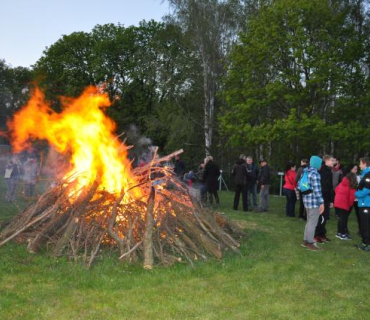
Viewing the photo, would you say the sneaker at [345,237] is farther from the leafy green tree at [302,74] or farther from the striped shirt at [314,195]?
the leafy green tree at [302,74]

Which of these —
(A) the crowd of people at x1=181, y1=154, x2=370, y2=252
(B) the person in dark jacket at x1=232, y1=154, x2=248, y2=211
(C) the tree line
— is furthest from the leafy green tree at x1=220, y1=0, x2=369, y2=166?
(A) the crowd of people at x1=181, y1=154, x2=370, y2=252

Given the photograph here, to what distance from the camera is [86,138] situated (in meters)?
9.43

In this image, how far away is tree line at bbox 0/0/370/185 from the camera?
21594mm

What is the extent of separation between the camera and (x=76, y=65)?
39344 mm

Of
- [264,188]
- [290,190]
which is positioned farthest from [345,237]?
[264,188]

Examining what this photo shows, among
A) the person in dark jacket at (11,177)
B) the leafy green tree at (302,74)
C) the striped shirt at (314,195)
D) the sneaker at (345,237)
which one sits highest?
the leafy green tree at (302,74)

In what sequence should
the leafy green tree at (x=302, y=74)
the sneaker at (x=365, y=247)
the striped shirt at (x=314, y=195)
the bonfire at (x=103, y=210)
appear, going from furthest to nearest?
1. the leafy green tree at (x=302, y=74)
2. the sneaker at (x=365, y=247)
3. the striped shirt at (x=314, y=195)
4. the bonfire at (x=103, y=210)

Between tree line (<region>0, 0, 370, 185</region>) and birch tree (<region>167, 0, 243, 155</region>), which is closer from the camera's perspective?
tree line (<region>0, 0, 370, 185</region>)

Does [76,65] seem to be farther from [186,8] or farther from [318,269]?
[318,269]

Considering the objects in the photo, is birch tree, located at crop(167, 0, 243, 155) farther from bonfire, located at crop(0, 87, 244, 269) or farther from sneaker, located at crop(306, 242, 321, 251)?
sneaker, located at crop(306, 242, 321, 251)

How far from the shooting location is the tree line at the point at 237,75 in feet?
70.8

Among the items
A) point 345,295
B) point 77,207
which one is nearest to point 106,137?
point 77,207

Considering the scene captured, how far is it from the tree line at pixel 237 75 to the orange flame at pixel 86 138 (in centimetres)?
1311

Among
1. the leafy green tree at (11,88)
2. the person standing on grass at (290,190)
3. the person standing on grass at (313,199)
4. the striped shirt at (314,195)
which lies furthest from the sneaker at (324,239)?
the leafy green tree at (11,88)
